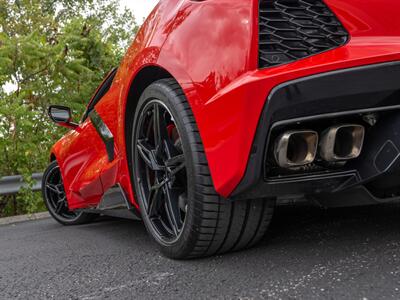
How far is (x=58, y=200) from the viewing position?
4074 mm

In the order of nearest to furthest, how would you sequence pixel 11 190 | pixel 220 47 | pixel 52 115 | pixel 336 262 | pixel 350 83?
pixel 350 83 → pixel 220 47 → pixel 336 262 → pixel 52 115 → pixel 11 190

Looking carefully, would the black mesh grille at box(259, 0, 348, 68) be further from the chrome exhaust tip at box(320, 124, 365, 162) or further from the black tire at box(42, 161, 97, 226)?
the black tire at box(42, 161, 97, 226)

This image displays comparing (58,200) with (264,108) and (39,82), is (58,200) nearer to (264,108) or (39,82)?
(39,82)

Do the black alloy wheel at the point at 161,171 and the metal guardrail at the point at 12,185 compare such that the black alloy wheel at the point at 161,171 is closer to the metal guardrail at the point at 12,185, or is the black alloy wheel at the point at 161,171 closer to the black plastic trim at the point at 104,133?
the black plastic trim at the point at 104,133

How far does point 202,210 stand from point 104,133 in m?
1.16

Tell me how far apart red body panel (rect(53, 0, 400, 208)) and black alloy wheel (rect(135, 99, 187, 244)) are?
0.82ft

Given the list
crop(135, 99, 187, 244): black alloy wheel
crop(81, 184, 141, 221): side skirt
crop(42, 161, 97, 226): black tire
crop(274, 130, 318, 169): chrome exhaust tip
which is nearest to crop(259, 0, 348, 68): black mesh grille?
crop(274, 130, 318, 169): chrome exhaust tip

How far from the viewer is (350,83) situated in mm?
1383

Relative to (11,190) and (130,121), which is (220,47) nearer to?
(130,121)

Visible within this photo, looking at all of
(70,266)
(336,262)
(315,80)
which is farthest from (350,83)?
(70,266)

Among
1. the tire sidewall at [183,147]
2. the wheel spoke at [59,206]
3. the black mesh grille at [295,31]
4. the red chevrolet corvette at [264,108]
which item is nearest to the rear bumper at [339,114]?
the red chevrolet corvette at [264,108]

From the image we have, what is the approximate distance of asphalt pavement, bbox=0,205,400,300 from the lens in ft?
4.96

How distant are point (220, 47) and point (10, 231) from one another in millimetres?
3126

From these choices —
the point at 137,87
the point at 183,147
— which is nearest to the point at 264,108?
the point at 183,147
